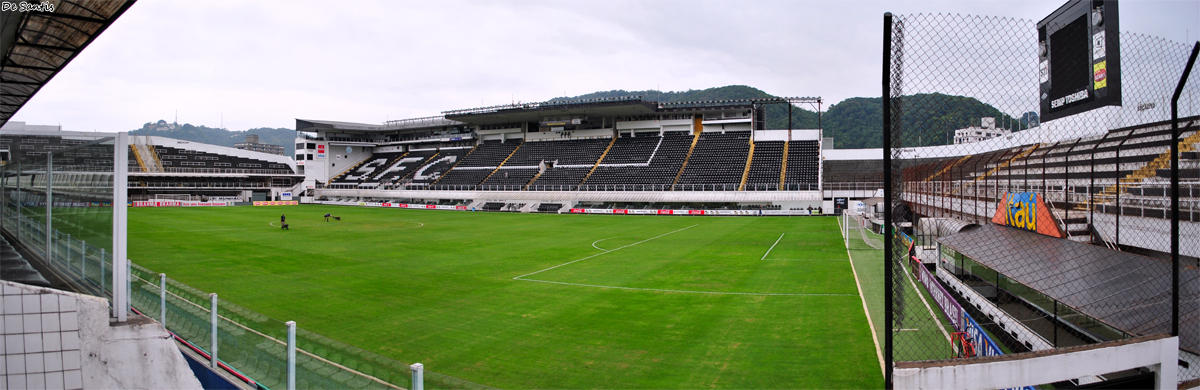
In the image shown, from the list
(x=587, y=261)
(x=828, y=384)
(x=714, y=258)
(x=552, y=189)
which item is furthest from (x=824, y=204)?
(x=828, y=384)

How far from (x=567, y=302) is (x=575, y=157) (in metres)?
50.5

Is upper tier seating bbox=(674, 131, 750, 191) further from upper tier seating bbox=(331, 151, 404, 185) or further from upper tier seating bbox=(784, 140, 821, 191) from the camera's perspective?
upper tier seating bbox=(331, 151, 404, 185)

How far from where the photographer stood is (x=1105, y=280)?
663 centimetres

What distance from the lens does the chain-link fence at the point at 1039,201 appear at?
16.3 feet

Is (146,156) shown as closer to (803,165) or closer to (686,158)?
(686,158)

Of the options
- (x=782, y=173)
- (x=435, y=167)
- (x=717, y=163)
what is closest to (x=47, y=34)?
(x=782, y=173)

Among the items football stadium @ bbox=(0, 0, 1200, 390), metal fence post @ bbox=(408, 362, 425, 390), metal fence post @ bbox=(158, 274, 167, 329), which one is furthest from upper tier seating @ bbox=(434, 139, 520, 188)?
metal fence post @ bbox=(408, 362, 425, 390)

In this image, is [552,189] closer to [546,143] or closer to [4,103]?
[546,143]

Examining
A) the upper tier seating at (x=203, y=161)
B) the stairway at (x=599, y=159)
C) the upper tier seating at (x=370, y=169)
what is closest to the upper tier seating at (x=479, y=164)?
the stairway at (x=599, y=159)

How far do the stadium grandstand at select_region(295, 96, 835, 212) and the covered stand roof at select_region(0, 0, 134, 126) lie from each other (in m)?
44.1

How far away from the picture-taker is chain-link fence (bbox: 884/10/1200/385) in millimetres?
4973

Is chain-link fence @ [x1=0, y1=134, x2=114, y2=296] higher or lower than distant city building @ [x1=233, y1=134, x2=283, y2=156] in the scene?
lower

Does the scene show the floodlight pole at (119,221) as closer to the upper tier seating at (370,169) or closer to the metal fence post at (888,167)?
the metal fence post at (888,167)

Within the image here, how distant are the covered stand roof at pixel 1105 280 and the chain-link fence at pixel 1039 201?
20 mm
